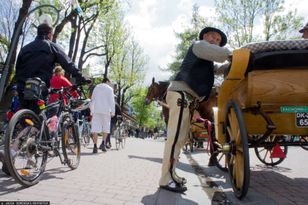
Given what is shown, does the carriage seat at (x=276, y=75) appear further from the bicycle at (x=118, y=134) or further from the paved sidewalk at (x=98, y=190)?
the bicycle at (x=118, y=134)

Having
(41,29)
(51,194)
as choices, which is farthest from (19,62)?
(51,194)

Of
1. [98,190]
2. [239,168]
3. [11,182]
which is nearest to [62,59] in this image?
[11,182]

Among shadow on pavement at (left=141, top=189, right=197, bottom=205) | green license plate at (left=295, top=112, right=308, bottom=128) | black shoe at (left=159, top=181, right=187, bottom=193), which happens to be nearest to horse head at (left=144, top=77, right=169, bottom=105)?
black shoe at (left=159, top=181, right=187, bottom=193)

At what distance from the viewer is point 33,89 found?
4.58 m

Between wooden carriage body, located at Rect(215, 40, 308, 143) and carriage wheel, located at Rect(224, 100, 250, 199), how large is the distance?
0.24m

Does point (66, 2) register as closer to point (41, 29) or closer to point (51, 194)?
point (41, 29)

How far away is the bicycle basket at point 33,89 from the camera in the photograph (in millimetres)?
4555

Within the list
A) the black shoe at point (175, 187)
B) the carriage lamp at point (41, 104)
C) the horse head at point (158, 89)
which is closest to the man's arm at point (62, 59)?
the carriage lamp at point (41, 104)

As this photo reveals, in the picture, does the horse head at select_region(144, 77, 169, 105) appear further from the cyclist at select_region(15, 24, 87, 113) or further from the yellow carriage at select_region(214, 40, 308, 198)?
the yellow carriage at select_region(214, 40, 308, 198)

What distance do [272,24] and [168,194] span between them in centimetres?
2839

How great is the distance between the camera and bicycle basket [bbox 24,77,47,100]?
4.55 meters

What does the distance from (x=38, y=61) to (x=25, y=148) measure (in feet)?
4.17

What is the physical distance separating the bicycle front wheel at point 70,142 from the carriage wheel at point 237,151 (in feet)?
7.80

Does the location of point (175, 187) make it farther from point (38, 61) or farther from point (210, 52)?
point (38, 61)
